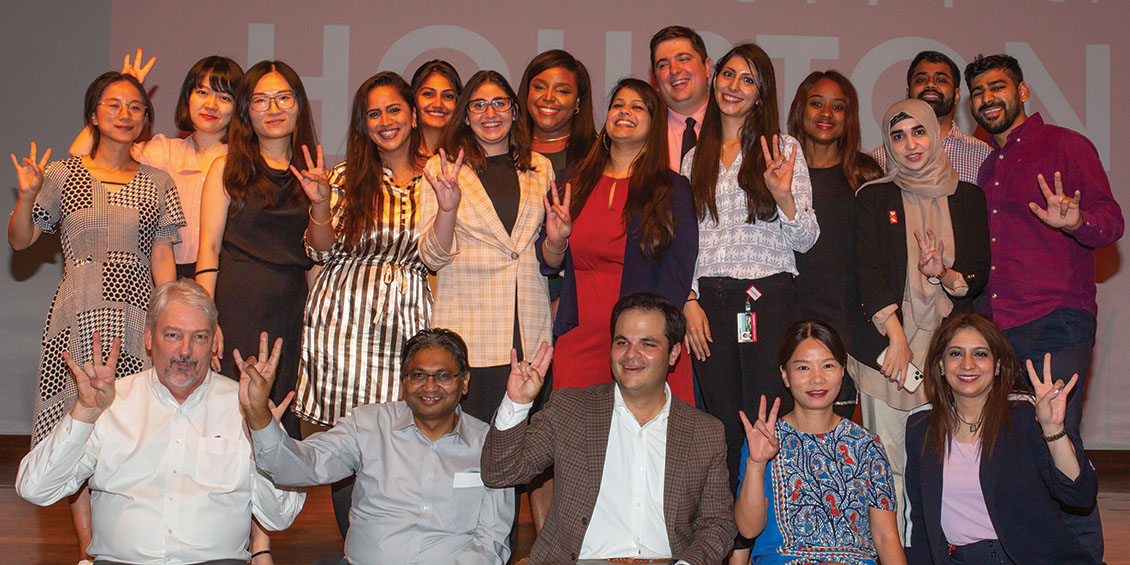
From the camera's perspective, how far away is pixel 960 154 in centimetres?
419

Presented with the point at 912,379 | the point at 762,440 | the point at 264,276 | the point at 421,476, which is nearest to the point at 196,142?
the point at 264,276

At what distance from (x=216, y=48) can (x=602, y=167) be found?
11.8 ft

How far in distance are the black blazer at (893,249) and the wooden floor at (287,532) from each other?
1.47 metres

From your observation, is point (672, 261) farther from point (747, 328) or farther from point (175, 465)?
point (175, 465)

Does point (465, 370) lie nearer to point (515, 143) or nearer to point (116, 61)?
point (515, 143)

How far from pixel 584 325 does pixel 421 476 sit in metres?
0.83

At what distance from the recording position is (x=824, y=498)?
2959 millimetres

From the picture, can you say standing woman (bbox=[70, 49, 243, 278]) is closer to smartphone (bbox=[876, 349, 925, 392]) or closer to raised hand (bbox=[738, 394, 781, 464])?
raised hand (bbox=[738, 394, 781, 464])

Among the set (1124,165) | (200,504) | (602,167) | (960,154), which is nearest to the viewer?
(200,504)

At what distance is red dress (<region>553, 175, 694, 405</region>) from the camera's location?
3.48 m

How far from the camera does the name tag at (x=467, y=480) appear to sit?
9.97 ft

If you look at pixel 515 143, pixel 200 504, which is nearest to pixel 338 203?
pixel 515 143

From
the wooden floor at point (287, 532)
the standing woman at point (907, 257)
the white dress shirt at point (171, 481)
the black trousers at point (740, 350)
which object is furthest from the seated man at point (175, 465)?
the standing woman at point (907, 257)

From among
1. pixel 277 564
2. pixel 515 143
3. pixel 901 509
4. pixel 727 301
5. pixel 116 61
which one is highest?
pixel 116 61
